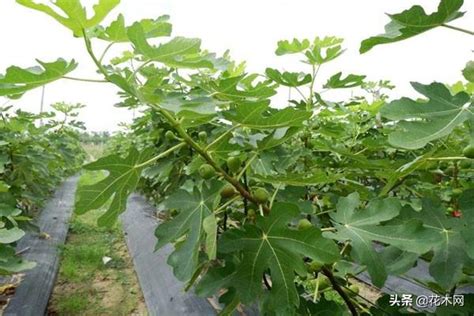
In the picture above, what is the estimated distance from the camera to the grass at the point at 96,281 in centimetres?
349

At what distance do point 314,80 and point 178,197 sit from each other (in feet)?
2.88

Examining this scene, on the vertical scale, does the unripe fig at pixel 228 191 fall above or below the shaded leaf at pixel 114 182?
below

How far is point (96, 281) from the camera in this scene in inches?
166

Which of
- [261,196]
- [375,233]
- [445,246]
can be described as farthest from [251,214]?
[445,246]

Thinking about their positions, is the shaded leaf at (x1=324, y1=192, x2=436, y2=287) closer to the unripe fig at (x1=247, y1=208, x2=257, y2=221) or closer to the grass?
the unripe fig at (x1=247, y1=208, x2=257, y2=221)

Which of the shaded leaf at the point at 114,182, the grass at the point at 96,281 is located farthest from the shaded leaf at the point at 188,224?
the grass at the point at 96,281

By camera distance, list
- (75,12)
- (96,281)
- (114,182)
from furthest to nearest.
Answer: (96,281) → (114,182) → (75,12)

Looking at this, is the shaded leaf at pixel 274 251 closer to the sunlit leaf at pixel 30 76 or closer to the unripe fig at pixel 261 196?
the unripe fig at pixel 261 196

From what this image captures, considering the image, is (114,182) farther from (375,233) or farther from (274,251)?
(375,233)

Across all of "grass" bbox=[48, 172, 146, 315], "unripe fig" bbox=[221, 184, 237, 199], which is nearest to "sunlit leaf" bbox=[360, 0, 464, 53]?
"unripe fig" bbox=[221, 184, 237, 199]

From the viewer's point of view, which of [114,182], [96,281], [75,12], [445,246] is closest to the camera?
[75,12]

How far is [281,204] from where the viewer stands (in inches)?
37.7

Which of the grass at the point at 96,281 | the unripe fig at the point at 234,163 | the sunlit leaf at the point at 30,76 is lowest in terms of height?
the grass at the point at 96,281

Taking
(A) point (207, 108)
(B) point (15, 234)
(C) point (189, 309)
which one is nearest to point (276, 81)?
(A) point (207, 108)
